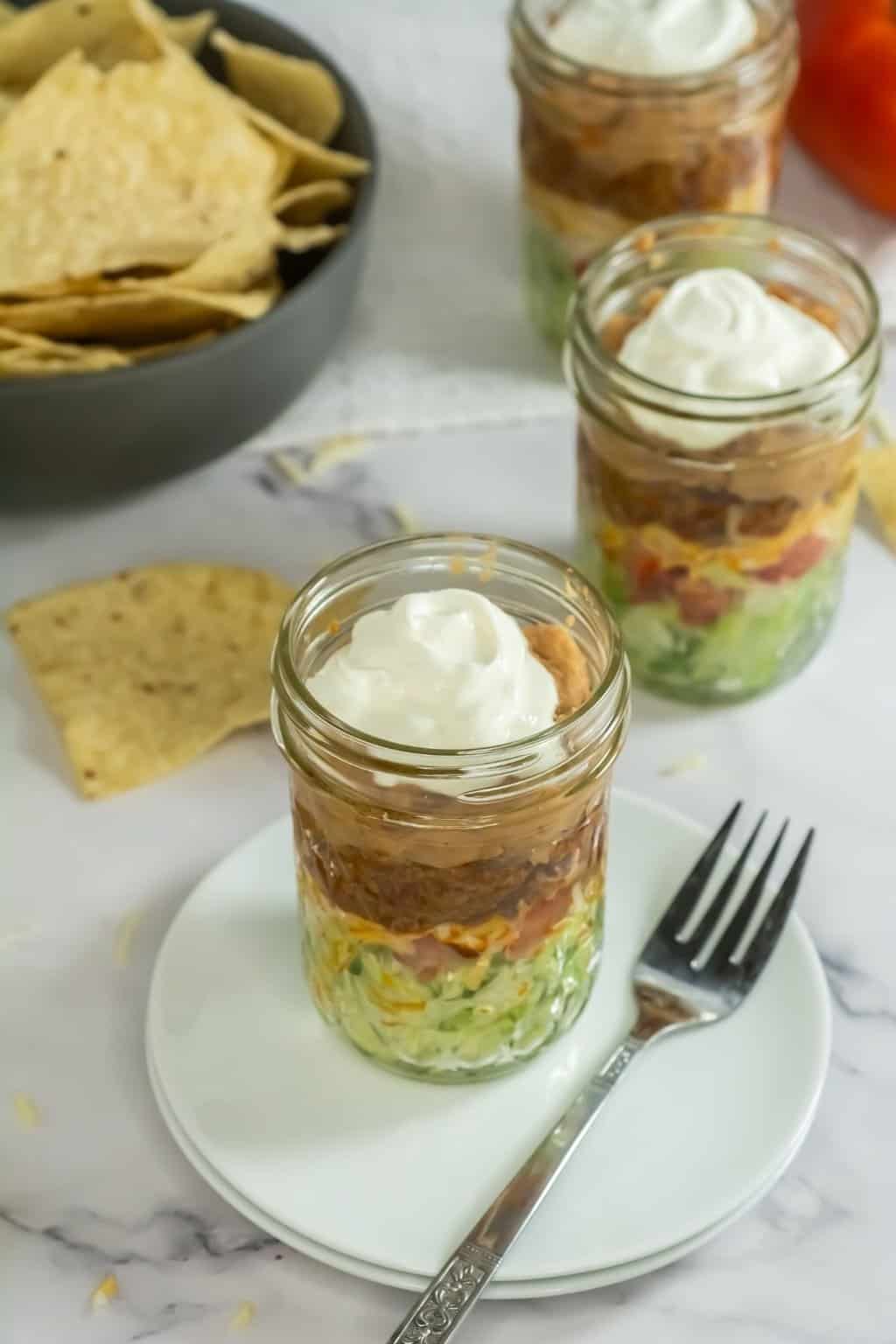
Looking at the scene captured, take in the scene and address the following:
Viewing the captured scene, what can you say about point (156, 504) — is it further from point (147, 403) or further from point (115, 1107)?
point (115, 1107)

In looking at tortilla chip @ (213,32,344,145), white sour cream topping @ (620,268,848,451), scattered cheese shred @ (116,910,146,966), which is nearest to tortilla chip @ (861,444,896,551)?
white sour cream topping @ (620,268,848,451)

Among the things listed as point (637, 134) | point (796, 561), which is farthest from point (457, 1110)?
point (637, 134)

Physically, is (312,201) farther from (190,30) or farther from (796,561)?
(796,561)

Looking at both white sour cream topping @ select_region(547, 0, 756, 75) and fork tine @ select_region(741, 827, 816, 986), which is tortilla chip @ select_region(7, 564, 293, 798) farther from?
white sour cream topping @ select_region(547, 0, 756, 75)

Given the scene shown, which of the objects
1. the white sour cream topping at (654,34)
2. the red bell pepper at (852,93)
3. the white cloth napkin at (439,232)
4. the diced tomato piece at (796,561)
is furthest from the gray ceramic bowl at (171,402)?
the red bell pepper at (852,93)

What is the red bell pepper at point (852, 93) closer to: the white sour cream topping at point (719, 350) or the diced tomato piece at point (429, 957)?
the white sour cream topping at point (719, 350)

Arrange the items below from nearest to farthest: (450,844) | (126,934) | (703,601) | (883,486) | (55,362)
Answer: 1. (450,844)
2. (126,934)
3. (703,601)
4. (55,362)
5. (883,486)
